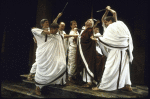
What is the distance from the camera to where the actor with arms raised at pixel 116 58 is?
2.50 meters

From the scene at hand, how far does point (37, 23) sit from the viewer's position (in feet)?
15.4

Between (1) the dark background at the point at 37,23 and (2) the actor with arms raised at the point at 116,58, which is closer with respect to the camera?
(2) the actor with arms raised at the point at 116,58

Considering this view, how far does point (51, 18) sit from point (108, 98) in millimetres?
4189

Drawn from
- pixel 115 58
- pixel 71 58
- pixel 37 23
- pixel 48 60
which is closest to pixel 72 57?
pixel 71 58

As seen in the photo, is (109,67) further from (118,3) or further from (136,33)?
(118,3)

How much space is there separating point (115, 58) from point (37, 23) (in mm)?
3638

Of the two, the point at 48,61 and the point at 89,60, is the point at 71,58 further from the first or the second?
the point at 48,61

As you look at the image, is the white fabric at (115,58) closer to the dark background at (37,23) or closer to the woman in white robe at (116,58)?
the woman in white robe at (116,58)

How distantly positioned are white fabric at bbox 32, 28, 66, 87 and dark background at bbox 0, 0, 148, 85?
219cm

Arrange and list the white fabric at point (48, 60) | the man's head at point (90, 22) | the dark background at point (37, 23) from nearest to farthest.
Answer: the white fabric at point (48, 60), the man's head at point (90, 22), the dark background at point (37, 23)

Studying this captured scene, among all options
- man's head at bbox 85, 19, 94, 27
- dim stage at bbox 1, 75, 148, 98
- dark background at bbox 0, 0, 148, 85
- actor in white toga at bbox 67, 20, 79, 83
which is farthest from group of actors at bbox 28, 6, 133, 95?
dark background at bbox 0, 0, 148, 85

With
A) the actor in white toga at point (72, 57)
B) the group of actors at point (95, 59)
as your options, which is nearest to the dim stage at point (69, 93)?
the group of actors at point (95, 59)

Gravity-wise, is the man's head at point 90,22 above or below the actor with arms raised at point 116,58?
above

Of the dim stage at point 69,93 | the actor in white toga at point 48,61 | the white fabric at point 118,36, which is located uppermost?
the white fabric at point 118,36
